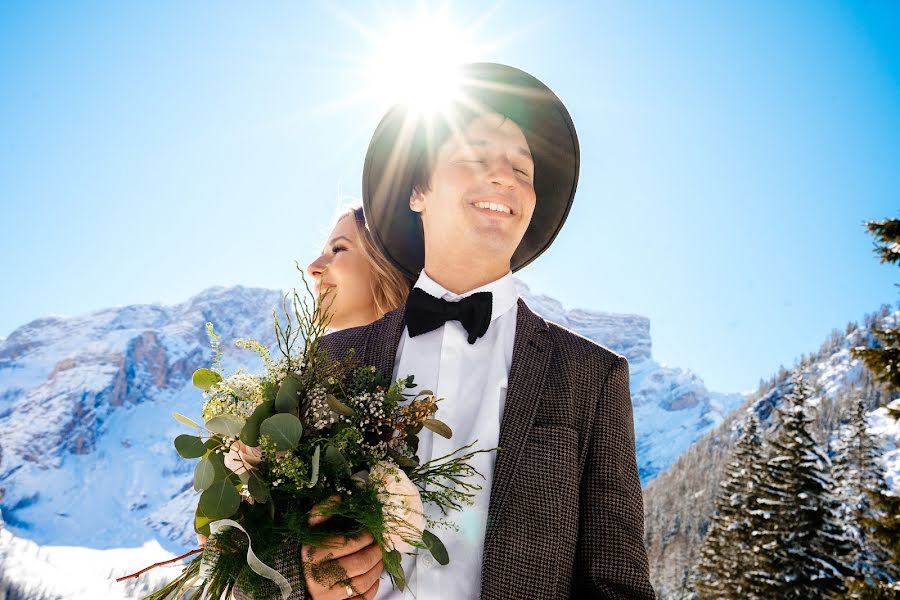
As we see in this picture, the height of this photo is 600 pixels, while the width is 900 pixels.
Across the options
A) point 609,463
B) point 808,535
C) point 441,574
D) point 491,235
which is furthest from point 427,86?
point 808,535

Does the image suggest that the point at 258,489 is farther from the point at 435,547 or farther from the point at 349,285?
the point at 349,285

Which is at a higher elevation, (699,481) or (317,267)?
(699,481)

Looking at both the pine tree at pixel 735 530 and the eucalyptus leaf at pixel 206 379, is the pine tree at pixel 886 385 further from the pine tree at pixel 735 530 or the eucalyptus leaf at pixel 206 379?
the pine tree at pixel 735 530

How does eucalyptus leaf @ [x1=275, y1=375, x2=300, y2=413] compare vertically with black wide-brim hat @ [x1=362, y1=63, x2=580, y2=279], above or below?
below

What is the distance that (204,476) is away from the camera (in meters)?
2.36

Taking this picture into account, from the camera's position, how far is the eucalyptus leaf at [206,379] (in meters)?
2.62

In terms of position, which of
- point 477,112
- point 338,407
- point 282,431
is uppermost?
point 477,112

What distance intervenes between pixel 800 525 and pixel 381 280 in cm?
2079

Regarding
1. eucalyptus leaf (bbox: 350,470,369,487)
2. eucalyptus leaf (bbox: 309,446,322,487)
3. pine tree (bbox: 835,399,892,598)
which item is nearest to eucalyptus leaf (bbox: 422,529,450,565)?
eucalyptus leaf (bbox: 350,470,369,487)

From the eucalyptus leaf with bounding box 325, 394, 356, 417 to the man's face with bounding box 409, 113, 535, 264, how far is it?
43.4 inches

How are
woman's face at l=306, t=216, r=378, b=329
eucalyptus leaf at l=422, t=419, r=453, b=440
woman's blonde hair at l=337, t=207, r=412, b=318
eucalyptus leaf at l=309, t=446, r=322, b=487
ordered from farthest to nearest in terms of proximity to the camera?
woman's face at l=306, t=216, r=378, b=329 < woman's blonde hair at l=337, t=207, r=412, b=318 < eucalyptus leaf at l=422, t=419, r=453, b=440 < eucalyptus leaf at l=309, t=446, r=322, b=487

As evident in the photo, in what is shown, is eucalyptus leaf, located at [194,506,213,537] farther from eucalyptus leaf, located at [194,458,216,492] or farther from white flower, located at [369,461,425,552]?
white flower, located at [369,461,425,552]

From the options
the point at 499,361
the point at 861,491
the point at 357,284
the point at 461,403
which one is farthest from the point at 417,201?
the point at 861,491

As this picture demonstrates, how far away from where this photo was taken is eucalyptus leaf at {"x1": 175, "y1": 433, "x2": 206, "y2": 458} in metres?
2.43
